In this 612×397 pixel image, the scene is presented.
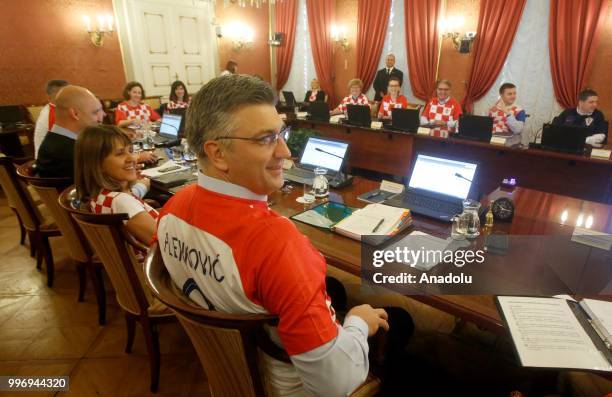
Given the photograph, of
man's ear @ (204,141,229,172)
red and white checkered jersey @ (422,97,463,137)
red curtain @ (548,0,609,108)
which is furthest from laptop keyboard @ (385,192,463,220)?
red curtain @ (548,0,609,108)

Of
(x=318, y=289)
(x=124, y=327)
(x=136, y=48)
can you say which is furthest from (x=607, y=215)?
(x=136, y=48)

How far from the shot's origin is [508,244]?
1.37 metres

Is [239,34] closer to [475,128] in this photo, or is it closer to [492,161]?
[475,128]

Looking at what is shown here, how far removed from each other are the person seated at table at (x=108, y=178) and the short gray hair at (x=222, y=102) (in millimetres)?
807

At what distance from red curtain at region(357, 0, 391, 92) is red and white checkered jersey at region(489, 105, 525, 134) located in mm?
3061

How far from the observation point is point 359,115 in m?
4.35

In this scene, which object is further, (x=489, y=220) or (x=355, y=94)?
(x=355, y=94)

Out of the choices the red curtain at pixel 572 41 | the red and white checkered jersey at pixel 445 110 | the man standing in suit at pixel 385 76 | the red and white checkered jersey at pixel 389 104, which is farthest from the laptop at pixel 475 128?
the man standing in suit at pixel 385 76

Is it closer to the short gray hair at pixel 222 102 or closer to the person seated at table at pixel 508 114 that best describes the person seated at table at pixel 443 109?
the person seated at table at pixel 508 114

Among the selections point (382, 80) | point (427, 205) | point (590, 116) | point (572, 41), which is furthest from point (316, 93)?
point (427, 205)

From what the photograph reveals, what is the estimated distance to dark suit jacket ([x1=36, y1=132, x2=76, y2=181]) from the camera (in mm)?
2039

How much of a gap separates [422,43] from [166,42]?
452 centimetres

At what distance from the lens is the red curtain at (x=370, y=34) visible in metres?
6.39

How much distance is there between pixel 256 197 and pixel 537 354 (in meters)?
0.80
